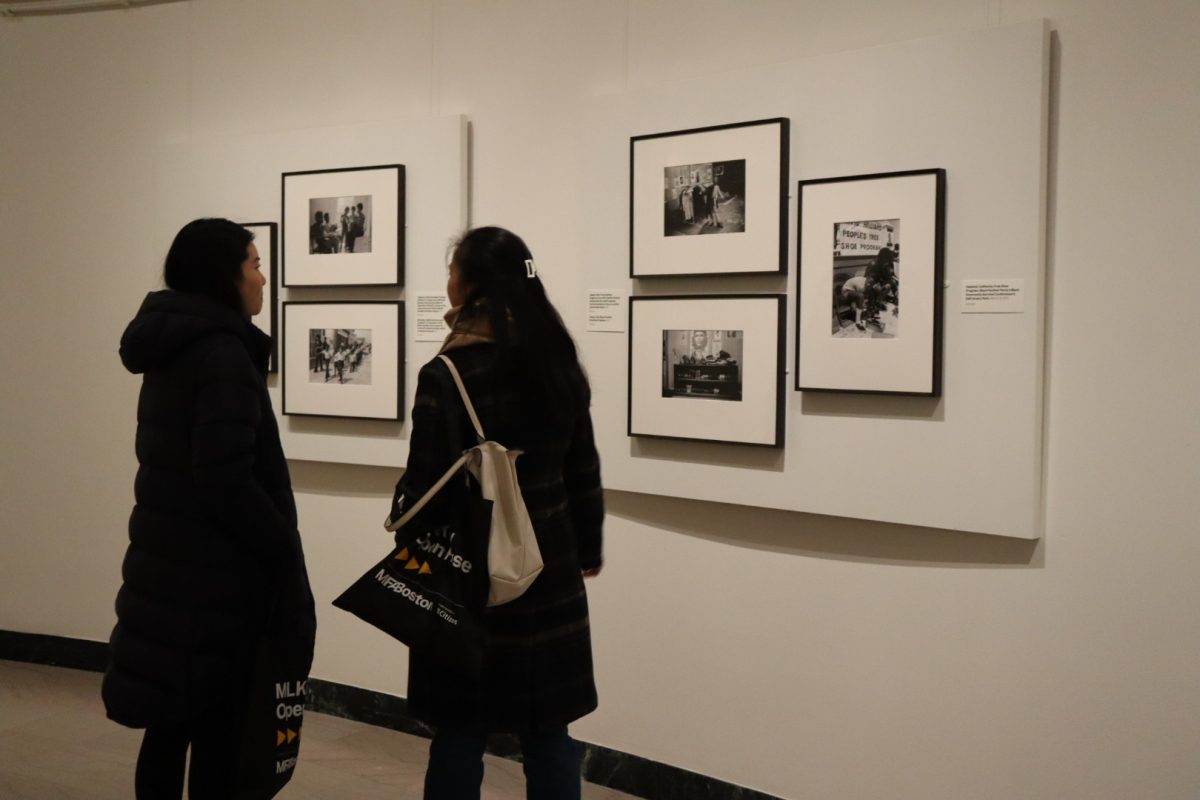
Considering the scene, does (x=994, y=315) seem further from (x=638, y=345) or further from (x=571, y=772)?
(x=571, y=772)

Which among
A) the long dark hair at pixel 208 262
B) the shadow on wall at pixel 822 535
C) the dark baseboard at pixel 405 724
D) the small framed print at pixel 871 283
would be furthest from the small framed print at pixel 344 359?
the small framed print at pixel 871 283

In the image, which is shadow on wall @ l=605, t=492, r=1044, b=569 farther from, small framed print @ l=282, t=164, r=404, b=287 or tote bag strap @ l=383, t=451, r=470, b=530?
tote bag strap @ l=383, t=451, r=470, b=530

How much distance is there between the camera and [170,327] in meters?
3.10

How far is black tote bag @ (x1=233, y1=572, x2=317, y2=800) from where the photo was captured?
3082 millimetres

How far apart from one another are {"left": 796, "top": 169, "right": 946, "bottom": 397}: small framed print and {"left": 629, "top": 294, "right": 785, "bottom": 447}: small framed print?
5.2 inches

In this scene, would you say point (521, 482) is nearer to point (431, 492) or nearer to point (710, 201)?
point (431, 492)

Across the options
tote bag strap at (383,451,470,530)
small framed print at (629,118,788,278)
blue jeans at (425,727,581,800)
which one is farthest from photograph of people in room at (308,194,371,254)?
blue jeans at (425,727,581,800)

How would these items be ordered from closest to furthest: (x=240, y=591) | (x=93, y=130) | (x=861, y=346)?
(x=240, y=591)
(x=861, y=346)
(x=93, y=130)

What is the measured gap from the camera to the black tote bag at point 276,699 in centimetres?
308

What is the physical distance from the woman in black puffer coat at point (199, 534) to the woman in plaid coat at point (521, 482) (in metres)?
0.49

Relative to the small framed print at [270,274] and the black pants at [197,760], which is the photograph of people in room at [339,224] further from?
the black pants at [197,760]

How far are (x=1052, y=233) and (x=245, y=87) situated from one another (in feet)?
13.4

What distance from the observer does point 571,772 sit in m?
3.01

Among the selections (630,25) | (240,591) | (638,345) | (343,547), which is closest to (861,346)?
(638,345)
